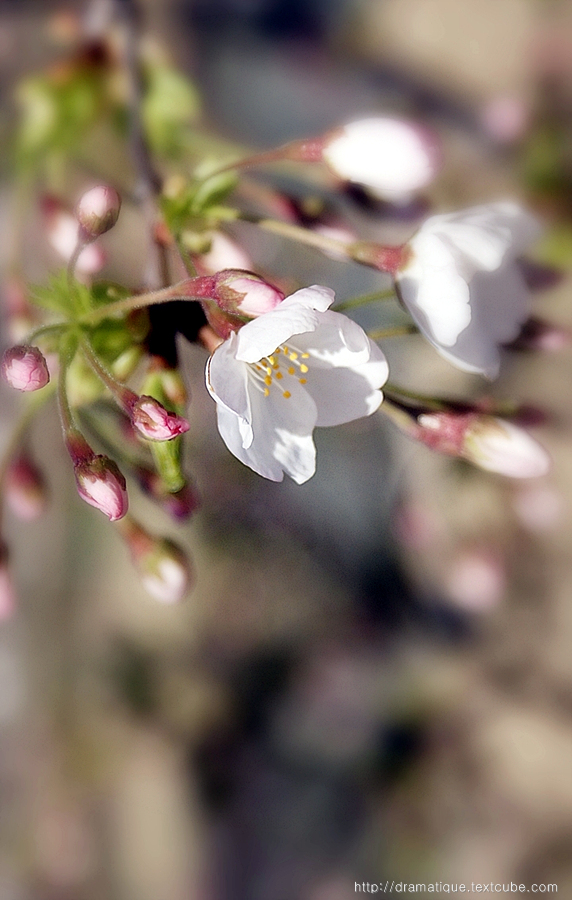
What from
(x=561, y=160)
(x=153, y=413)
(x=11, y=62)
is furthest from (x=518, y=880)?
(x=11, y=62)

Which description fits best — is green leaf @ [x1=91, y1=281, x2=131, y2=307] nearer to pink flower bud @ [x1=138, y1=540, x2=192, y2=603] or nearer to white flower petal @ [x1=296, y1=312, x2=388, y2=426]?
white flower petal @ [x1=296, y1=312, x2=388, y2=426]

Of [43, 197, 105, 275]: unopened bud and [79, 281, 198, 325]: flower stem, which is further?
[43, 197, 105, 275]: unopened bud

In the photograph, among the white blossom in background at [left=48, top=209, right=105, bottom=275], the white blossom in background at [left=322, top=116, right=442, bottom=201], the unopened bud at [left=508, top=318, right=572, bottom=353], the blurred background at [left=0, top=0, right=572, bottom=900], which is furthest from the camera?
the blurred background at [left=0, top=0, right=572, bottom=900]

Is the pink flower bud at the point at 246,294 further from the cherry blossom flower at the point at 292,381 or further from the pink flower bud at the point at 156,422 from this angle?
the pink flower bud at the point at 156,422

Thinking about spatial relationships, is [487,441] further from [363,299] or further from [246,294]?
[246,294]

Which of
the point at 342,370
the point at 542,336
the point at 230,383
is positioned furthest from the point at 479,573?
the point at 230,383

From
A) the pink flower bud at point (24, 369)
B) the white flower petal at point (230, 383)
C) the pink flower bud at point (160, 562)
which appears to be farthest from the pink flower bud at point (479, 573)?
the pink flower bud at point (24, 369)

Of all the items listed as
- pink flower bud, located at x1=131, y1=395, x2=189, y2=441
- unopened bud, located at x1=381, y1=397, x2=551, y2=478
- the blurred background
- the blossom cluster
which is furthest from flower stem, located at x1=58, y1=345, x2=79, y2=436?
the blurred background

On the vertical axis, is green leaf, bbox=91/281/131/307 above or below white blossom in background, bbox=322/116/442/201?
below
